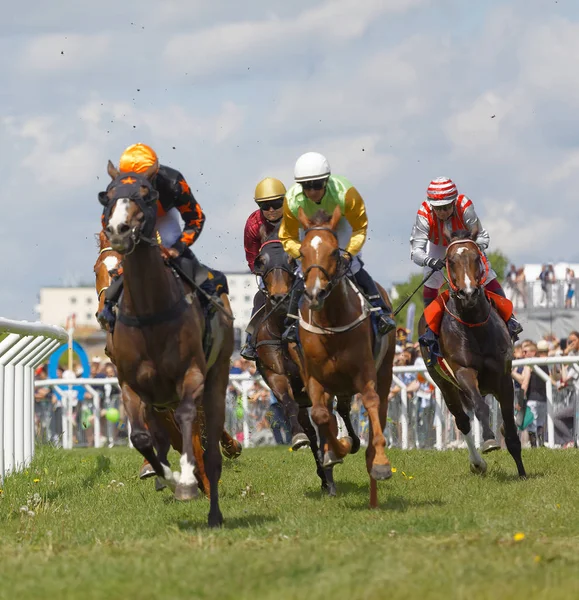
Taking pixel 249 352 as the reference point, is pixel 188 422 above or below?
below

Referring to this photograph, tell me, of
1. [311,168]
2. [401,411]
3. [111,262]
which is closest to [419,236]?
[311,168]

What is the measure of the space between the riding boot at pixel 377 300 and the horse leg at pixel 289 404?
6.84 feet

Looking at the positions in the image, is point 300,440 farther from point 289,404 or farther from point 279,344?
point 279,344

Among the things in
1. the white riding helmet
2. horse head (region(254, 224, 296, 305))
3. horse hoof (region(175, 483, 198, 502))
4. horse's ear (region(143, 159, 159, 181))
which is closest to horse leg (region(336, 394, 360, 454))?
horse head (region(254, 224, 296, 305))

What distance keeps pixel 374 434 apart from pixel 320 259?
136cm

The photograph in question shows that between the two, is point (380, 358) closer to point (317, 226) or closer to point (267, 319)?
point (317, 226)

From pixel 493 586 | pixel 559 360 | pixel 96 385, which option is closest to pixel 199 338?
pixel 493 586

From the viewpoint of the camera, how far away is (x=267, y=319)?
41.0 feet

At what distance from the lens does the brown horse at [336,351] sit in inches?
366

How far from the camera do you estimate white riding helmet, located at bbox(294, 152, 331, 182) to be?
9.71 m

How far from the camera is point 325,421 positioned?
9.50 metres

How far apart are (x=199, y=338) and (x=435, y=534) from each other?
2.10m

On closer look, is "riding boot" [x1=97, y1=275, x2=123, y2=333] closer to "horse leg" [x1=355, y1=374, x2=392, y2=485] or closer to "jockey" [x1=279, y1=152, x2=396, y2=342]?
"jockey" [x1=279, y1=152, x2=396, y2=342]

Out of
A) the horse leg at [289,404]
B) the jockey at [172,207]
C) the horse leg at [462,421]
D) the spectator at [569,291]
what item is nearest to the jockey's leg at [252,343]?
the horse leg at [289,404]
